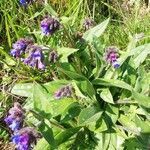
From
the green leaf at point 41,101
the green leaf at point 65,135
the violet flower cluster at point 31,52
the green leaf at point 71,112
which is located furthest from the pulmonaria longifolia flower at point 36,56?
the green leaf at point 65,135

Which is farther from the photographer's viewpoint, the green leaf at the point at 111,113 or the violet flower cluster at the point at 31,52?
the green leaf at the point at 111,113

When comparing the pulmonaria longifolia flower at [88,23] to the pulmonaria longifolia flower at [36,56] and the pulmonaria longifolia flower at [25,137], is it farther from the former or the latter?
the pulmonaria longifolia flower at [25,137]

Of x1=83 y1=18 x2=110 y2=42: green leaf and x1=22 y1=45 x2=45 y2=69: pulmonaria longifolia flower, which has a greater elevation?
x1=22 y1=45 x2=45 y2=69: pulmonaria longifolia flower

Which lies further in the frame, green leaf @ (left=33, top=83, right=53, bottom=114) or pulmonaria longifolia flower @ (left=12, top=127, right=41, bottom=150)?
green leaf @ (left=33, top=83, right=53, bottom=114)

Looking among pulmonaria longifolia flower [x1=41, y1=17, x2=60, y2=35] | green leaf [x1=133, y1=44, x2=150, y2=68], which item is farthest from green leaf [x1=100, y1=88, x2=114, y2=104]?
pulmonaria longifolia flower [x1=41, y1=17, x2=60, y2=35]

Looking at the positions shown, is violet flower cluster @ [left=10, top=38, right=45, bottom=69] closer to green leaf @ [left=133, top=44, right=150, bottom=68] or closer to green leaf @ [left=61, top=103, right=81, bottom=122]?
green leaf @ [left=61, top=103, right=81, bottom=122]

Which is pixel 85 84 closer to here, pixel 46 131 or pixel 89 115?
pixel 89 115

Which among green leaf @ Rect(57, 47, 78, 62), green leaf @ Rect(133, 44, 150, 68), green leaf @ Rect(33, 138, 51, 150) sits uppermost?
green leaf @ Rect(57, 47, 78, 62)
